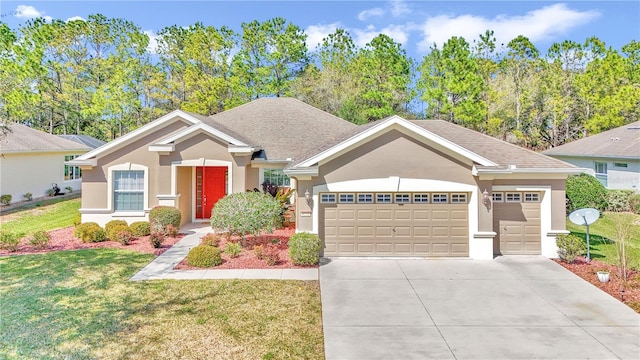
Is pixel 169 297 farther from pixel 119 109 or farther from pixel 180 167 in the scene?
pixel 119 109

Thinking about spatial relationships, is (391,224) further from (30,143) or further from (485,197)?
(30,143)

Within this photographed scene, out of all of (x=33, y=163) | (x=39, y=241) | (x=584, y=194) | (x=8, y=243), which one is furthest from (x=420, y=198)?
(x=33, y=163)

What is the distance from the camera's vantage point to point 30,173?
2339cm

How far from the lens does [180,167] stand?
16391mm

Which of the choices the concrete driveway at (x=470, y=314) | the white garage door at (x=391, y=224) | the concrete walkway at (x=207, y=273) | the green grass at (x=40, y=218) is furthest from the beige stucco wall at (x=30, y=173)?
the concrete driveway at (x=470, y=314)

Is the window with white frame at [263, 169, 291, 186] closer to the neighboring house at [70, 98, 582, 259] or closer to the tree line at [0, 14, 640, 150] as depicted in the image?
the neighboring house at [70, 98, 582, 259]

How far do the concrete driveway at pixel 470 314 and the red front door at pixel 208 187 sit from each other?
905 centimetres

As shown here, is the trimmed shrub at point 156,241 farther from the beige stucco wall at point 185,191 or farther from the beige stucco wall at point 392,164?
the beige stucco wall at point 392,164

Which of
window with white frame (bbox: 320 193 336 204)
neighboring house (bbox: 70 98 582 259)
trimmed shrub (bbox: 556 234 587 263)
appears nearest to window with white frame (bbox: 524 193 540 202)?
neighboring house (bbox: 70 98 582 259)

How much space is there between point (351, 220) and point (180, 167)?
8.51 m

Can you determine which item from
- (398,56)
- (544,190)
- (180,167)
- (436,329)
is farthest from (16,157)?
(398,56)

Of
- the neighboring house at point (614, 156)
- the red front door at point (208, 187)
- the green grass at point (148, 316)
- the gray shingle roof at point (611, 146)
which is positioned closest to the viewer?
the green grass at point (148, 316)

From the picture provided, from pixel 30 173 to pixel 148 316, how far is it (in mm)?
21917

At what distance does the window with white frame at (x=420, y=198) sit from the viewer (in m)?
12.2
